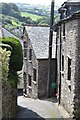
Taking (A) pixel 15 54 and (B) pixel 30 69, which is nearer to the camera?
(A) pixel 15 54

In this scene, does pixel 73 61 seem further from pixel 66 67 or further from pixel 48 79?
pixel 48 79

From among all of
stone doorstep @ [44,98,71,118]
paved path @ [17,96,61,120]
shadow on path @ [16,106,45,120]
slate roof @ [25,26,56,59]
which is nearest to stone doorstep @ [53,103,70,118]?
stone doorstep @ [44,98,71,118]

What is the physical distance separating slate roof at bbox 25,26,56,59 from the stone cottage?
2.93 metres

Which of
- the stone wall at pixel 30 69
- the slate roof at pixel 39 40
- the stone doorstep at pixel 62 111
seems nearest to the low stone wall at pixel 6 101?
the stone doorstep at pixel 62 111

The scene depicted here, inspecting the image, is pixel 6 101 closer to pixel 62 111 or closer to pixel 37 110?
pixel 37 110

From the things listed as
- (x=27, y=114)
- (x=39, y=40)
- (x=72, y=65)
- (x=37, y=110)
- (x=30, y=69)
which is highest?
(x=39, y=40)

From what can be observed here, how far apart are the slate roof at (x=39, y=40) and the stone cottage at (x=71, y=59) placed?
2.93 meters

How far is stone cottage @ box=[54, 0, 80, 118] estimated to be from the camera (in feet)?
32.9

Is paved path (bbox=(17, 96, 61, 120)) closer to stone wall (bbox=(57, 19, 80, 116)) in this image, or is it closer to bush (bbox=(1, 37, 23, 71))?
stone wall (bbox=(57, 19, 80, 116))

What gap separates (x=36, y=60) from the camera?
1592 cm

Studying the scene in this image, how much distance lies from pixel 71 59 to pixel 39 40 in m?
6.33

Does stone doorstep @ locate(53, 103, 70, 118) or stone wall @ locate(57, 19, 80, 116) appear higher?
stone wall @ locate(57, 19, 80, 116)

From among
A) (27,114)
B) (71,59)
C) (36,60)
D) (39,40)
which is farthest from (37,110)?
(39,40)

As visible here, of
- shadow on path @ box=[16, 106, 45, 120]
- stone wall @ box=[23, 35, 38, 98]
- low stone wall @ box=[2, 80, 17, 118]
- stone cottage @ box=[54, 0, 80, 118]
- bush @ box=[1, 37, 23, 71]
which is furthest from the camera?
stone wall @ box=[23, 35, 38, 98]
